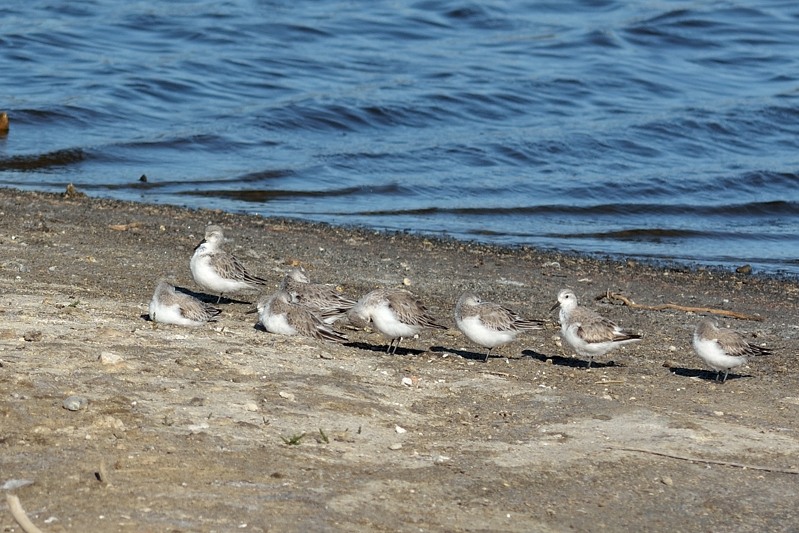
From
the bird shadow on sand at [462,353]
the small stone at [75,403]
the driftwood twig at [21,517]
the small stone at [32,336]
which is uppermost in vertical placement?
the driftwood twig at [21,517]

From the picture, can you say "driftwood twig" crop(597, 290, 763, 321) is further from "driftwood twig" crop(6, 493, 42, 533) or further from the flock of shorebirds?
"driftwood twig" crop(6, 493, 42, 533)

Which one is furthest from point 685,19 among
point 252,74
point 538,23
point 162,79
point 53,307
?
point 53,307

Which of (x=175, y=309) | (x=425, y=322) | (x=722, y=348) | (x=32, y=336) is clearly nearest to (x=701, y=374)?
(x=722, y=348)

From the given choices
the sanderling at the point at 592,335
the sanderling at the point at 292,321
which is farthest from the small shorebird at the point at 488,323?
the sanderling at the point at 292,321

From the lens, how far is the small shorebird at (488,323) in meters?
10.6

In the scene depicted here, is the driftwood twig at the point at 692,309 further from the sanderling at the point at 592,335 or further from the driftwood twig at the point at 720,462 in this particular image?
the driftwood twig at the point at 720,462

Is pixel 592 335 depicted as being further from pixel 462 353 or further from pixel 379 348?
pixel 379 348

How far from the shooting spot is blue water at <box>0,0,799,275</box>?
66.6 ft

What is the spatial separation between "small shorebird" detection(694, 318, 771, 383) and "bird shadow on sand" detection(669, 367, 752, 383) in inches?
5.9

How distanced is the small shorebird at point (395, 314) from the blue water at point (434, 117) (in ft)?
24.8

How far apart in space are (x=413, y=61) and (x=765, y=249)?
569 inches

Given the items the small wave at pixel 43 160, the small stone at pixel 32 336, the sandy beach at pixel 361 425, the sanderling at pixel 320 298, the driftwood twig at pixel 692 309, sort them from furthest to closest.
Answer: the small wave at pixel 43 160
the driftwood twig at pixel 692 309
the sanderling at pixel 320 298
the small stone at pixel 32 336
the sandy beach at pixel 361 425

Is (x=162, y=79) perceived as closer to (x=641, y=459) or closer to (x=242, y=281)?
(x=242, y=281)

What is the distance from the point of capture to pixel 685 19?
38406 mm
